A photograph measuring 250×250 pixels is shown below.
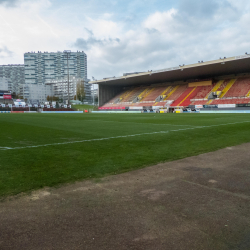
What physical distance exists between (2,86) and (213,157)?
13114cm

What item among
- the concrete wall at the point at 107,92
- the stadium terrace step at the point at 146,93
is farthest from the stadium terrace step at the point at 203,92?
the concrete wall at the point at 107,92

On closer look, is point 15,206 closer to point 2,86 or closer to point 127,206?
point 127,206

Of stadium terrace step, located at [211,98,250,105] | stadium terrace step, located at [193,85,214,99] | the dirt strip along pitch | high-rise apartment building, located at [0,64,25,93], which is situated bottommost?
the dirt strip along pitch

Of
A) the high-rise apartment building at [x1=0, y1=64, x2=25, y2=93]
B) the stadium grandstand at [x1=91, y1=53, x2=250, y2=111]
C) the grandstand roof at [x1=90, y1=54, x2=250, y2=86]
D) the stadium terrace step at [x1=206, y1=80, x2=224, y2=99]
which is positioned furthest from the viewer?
the high-rise apartment building at [x1=0, y1=64, x2=25, y2=93]

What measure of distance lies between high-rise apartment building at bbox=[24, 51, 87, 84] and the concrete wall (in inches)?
3897

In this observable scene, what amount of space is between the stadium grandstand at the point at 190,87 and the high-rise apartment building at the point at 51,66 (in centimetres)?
10753

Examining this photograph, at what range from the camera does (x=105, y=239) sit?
7.75ft

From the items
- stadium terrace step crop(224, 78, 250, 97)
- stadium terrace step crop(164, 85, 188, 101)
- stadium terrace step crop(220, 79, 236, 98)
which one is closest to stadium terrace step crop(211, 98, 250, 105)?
stadium terrace step crop(224, 78, 250, 97)

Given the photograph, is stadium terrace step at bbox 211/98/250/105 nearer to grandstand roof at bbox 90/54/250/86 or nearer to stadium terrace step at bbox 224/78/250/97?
stadium terrace step at bbox 224/78/250/97

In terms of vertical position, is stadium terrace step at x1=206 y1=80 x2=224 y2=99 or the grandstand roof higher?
the grandstand roof

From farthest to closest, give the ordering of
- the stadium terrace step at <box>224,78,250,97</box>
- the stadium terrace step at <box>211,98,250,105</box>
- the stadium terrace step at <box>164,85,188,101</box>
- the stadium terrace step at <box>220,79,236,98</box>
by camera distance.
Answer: the stadium terrace step at <box>164,85,188,101</box> → the stadium terrace step at <box>220,79,236,98</box> → the stadium terrace step at <box>224,78,250,97</box> → the stadium terrace step at <box>211,98,250,105</box>

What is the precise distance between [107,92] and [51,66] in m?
117

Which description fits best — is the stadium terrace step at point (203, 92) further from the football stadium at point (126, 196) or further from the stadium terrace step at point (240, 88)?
the football stadium at point (126, 196)

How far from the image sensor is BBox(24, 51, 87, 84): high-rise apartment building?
171 metres
